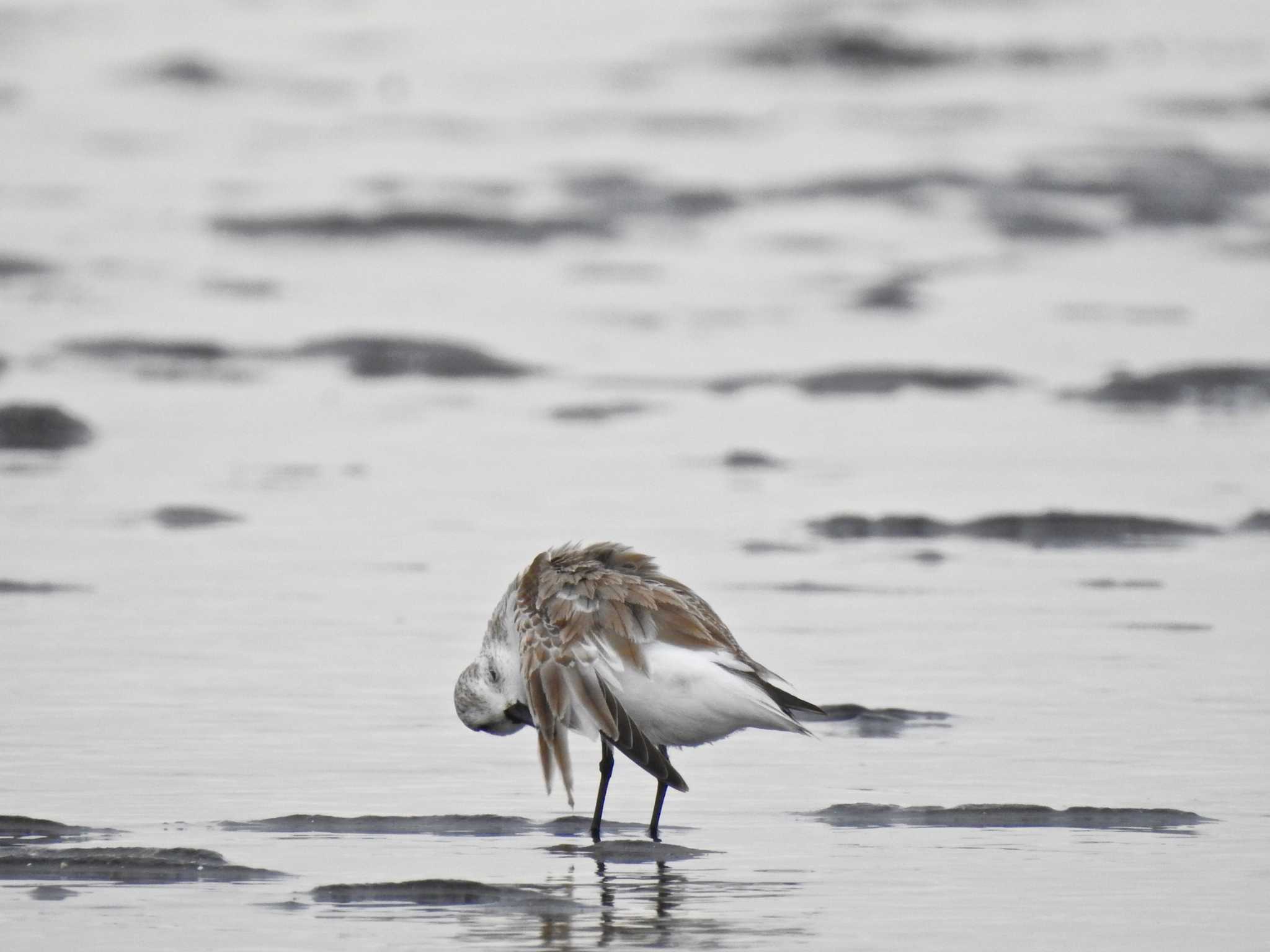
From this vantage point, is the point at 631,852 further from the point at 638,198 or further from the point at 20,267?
the point at 638,198

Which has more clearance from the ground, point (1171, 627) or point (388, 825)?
point (1171, 627)

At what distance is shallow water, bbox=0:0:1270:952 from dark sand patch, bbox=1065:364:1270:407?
0.15m

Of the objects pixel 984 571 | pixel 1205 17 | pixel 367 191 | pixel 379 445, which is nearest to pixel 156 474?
pixel 379 445

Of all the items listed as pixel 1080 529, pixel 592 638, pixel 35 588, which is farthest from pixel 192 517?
pixel 592 638

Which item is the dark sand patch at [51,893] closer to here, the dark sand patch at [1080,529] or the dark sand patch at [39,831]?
the dark sand patch at [39,831]

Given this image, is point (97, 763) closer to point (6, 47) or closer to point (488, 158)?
point (488, 158)

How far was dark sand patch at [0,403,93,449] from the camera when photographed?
12.7 metres

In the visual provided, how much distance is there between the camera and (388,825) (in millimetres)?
6062

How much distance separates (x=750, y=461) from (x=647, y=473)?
2.11 ft

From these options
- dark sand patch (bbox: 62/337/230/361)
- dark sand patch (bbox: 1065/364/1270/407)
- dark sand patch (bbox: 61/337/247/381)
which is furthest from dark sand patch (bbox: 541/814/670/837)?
dark sand patch (bbox: 62/337/230/361)

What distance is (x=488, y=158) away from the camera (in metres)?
25.9

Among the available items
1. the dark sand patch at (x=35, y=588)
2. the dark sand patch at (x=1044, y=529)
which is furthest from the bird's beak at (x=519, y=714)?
the dark sand patch at (x=1044, y=529)

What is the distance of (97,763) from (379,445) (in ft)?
20.9

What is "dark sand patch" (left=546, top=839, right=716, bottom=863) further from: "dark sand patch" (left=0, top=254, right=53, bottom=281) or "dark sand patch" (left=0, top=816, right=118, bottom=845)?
"dark sand patch" (left=0, top=254, right=53, bottom=281)
